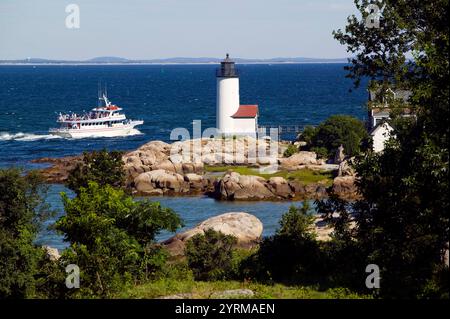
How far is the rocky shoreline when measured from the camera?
53.3 metres

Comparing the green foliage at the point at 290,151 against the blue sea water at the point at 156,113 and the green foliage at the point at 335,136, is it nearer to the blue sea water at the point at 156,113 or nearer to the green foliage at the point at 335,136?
the green foliage at the point at 335,136

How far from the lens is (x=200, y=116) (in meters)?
121

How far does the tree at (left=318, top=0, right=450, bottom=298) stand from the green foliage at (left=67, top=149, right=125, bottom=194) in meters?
19.1

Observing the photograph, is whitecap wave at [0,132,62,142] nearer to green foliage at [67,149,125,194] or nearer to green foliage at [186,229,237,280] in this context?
green foliage at [67,149,125,194]

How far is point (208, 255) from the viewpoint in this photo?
2694 centimetres

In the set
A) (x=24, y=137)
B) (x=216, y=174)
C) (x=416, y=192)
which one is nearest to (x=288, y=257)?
(x=416, y=192)

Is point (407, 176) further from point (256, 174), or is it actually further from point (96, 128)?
point (96, 128)

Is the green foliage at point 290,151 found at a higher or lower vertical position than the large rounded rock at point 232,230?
higher

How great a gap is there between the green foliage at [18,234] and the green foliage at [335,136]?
38777 mm

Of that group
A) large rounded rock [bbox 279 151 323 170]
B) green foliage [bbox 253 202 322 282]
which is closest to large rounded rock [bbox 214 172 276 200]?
large rounded rock [bbox 279 151 323 170]

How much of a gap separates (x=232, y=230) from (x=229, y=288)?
17596 mm

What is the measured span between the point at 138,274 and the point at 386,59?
10.2 meters

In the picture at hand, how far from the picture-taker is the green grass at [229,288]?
59.7ft

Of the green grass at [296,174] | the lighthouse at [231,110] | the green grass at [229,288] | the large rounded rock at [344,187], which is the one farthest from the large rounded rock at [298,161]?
the green grass at [229,288]
